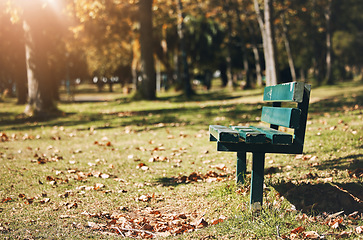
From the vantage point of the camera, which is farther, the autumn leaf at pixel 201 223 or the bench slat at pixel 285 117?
the autumn leaf at pixel 201 223

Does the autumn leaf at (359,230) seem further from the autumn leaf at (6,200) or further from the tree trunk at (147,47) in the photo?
the tree trunk at (147,47)

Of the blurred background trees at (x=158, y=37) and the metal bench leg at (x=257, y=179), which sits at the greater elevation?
the blurred background trees at (x=158, y=37)

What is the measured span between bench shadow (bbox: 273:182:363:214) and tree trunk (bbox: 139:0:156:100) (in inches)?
627

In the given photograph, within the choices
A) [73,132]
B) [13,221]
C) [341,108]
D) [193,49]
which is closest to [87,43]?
[193,49]

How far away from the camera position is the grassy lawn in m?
3.41

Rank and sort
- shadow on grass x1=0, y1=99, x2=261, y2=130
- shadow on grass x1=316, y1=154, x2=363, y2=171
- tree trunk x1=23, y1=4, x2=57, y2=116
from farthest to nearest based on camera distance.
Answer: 1. tree trunk x1=23, y1=4, x2=57, y2=116
2. shadow on grass x1=0, y1=99, x2=261, y2=130
3. shadow on grass x1=316, y1=154, x2=363, y2=171

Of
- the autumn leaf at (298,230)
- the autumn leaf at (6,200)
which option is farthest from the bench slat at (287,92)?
the autumn leaf at (6,200)

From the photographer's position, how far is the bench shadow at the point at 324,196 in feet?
11.9

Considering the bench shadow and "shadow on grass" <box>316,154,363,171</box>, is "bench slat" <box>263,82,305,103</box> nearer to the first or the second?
the bench shadow

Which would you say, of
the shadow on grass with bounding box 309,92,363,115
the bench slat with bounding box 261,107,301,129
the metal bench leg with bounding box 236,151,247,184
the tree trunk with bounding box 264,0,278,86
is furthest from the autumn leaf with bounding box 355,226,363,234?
the tree trunk with bounding box 264,0,278,86

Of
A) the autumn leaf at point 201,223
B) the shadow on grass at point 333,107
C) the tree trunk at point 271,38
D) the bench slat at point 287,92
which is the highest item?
the tree trunk at point 271,38

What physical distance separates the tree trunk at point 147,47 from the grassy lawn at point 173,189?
35.6ft

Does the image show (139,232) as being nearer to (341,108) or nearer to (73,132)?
(73,132)

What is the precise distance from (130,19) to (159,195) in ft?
73.1
